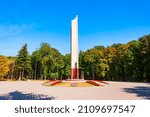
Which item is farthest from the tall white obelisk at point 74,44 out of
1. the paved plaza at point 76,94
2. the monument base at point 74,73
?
the paved plaza at point 76,94

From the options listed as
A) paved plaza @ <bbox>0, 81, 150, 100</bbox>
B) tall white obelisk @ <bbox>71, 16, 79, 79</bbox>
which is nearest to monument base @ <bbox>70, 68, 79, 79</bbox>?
tall white obelisk @ <bbox>71, 16, 79, 79</bbox>

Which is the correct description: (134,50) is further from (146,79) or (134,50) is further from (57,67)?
(57,67)

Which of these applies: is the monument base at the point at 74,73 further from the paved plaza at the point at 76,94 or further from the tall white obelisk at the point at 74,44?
the paved plaza at the point at 76,94

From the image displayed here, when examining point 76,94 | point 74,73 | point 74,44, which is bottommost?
point 76,94

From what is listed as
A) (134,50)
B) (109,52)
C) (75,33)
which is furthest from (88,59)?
(75,33)

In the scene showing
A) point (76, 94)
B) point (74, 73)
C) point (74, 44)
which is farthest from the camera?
point (74, 73)

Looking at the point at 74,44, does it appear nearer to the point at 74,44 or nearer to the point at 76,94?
the point at 74,44

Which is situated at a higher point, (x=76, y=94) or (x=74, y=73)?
(x=74, y=73)

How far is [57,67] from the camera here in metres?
69.4

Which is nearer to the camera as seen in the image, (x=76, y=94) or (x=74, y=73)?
(x=76, y=94)

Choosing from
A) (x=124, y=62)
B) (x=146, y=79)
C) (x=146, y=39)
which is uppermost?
(x=146, y=39)

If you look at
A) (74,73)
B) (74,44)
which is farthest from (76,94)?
(74,44)

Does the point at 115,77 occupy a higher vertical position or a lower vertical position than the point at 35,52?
lower

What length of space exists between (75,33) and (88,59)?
29.2 meters
